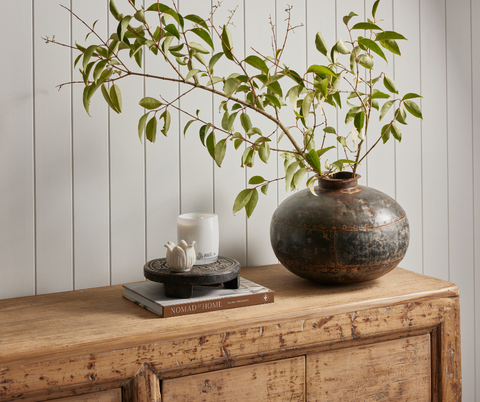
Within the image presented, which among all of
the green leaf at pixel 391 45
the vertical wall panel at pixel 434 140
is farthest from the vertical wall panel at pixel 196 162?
the vertical wall panel at pixel 434 140

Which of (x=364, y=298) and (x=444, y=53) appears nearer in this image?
(x=364, y=298)

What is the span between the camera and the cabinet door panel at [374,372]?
1.10 meters

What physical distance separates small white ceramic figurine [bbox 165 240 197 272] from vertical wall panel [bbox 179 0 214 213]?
31 centimetres

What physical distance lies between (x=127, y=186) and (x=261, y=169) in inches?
16.5

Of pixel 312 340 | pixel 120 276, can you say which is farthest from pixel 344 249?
pixel 120 276

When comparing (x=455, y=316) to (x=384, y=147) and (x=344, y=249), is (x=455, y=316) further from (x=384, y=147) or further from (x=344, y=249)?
(x=384, y=147)

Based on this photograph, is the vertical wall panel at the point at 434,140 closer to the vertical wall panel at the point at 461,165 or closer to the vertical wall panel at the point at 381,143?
the vertical wall panel at the point at 461,165

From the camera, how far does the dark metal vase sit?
1147mm

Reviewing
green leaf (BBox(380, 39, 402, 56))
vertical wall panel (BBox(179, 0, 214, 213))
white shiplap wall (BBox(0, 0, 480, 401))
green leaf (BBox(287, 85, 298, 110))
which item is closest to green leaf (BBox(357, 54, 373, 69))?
green leaf (BBox(380, 39, 402, 56))

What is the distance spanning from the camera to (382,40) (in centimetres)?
110

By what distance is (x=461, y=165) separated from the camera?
179 cm

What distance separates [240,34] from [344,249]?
72cm

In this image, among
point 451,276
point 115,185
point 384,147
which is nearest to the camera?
point 115,185

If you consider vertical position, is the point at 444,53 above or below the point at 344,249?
above
